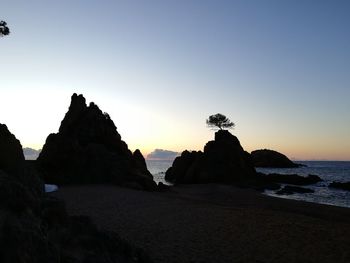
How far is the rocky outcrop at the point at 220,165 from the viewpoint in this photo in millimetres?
71750

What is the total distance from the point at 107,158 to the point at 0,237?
144 feet

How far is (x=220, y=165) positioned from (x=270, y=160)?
95.8 m

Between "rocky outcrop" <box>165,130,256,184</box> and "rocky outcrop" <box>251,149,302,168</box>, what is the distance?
276ft

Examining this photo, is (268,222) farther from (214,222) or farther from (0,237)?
(0,237)

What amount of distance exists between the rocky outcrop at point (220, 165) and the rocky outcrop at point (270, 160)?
84.1 m

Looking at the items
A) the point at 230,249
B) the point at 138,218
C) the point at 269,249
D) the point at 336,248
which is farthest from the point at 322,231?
the point at 138,218

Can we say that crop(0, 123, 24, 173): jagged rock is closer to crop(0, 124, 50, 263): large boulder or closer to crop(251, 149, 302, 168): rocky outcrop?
crop(0, 124, 50, 263): large boulder

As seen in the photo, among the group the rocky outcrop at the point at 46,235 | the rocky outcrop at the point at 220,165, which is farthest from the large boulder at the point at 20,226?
the rocky outcrop at the point at 220,165

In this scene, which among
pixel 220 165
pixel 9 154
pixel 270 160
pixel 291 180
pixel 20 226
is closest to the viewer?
pixel 20 226

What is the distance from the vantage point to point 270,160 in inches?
6422

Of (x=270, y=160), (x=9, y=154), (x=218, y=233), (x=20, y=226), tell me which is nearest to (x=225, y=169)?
(x=218, y=233)

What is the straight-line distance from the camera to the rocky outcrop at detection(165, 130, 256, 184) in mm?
71750

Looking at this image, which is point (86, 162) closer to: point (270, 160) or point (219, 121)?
point (219, 121)

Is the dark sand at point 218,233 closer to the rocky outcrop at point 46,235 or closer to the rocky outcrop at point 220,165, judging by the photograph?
the rocky outcrop at point 46,235
